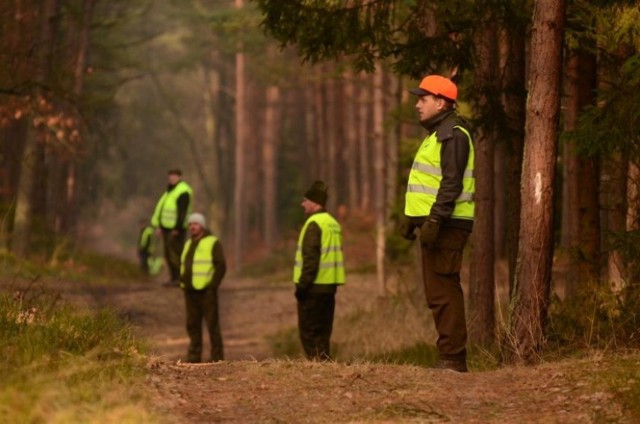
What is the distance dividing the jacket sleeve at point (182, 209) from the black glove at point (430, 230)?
12.5m

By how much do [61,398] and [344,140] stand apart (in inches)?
1807

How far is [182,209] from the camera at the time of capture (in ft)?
70.5

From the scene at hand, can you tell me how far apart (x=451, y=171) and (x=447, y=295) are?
36.7 inches

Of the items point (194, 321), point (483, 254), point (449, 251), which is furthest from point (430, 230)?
point (194, 321)

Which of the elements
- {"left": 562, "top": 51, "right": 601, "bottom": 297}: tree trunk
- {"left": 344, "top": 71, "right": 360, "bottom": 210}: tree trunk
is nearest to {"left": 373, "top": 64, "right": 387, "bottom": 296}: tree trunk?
{"left": 562, "top": 51, "right": 601, "bottom": 297}: tree trunk

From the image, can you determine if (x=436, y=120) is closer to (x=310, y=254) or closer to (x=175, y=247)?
(x=310, y=254)

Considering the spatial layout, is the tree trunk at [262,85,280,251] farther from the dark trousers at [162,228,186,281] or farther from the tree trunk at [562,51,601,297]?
the tree trunk at [562,51,601,297]

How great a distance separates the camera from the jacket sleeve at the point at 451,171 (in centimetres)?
928

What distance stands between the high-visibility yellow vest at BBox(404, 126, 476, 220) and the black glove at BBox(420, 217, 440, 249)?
7.5 inches

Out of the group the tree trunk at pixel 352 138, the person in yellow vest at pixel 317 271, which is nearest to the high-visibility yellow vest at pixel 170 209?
the person in yellow vest at pixel 317 271

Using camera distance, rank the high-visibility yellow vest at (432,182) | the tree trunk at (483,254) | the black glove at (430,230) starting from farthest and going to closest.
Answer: the tree trunk at (483,254) < the high-visibility yellow vest at (432,182) < the black glove at (430,230)

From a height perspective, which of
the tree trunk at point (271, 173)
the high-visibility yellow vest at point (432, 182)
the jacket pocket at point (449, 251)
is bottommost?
the jacket pocket at point (449, 251)

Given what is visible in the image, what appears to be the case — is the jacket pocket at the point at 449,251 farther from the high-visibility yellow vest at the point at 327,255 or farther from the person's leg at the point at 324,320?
the person's leg at the point at 324,320

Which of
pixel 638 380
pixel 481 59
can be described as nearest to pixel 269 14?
pixel 481 59
